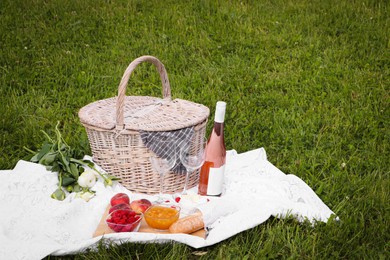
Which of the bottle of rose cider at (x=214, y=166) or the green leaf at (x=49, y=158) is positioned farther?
the green leaf at (x=49, y=158)

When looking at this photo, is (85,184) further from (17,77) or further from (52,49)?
(52,49)

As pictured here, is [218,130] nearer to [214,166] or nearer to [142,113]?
[214,166]

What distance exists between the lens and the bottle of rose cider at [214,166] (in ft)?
9.82

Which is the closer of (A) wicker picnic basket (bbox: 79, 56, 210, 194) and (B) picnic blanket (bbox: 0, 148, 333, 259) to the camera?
(B) picnic blanket (bbox: 0, 148, 333, 259)

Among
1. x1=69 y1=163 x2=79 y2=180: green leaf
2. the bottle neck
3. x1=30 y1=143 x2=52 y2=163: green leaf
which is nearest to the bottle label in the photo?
the bottle neck

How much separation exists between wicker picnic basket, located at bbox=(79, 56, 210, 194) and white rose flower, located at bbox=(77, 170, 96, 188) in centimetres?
15

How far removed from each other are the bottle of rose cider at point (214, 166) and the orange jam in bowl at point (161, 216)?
1.32ft

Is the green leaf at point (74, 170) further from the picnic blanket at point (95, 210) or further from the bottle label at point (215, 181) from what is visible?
the bottle label at point (215, 181)

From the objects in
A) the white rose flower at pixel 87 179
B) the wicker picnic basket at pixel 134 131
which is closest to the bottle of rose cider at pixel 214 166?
the wicker picnic basket at pixel 134 131

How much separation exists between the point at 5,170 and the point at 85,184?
0.67 meters

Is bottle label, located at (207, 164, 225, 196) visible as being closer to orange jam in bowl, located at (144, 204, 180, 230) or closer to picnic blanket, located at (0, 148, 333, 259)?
picnic blanket, located at (0, 148, 333, 259)

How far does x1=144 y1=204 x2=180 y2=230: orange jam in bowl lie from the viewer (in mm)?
2594

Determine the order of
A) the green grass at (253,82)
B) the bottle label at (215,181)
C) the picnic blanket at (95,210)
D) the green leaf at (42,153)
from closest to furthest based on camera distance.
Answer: the picnic blanket at (95,210) < the green grass at (253,82) < the bottle label at (215,181) < the green leaf at (42,153)

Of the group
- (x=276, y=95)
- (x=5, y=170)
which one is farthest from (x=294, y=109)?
(x=5, y=170)
